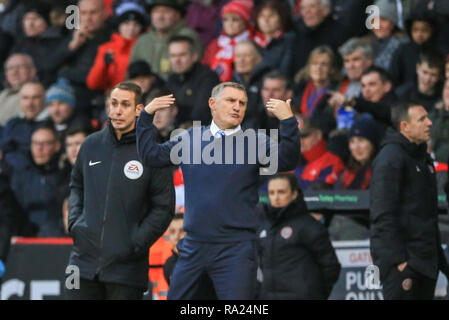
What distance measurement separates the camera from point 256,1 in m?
15.7

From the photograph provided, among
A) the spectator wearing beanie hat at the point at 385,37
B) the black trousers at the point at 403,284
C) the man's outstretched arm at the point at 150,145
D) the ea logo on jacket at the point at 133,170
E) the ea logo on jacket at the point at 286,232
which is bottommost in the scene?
the black trousers at the point at 403,284

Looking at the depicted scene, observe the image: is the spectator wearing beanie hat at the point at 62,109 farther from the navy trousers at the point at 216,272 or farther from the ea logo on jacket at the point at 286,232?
the navy trousers at the point at 216,272

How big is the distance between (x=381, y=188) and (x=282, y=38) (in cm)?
567

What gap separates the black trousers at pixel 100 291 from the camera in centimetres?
841

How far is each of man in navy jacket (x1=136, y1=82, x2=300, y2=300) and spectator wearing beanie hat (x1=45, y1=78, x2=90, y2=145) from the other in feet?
21.8

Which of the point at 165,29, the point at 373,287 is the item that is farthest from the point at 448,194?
the point at 165,29

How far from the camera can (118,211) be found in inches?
335

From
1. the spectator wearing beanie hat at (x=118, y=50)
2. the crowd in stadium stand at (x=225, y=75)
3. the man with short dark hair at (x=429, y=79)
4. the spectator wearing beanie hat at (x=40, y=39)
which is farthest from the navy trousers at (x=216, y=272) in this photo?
the spectator wearing beanie hat at (x=40, y=39)

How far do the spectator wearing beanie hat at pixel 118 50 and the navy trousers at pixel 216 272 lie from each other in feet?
25.2

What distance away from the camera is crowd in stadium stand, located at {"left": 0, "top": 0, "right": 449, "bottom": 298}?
12.4m

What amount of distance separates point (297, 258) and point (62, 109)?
216 inches

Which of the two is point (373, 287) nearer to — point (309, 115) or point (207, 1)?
point (309, 115)

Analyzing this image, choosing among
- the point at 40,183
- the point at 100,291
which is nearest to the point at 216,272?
the point at 100,291

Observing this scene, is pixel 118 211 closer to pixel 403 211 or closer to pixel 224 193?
pixel 224 193
